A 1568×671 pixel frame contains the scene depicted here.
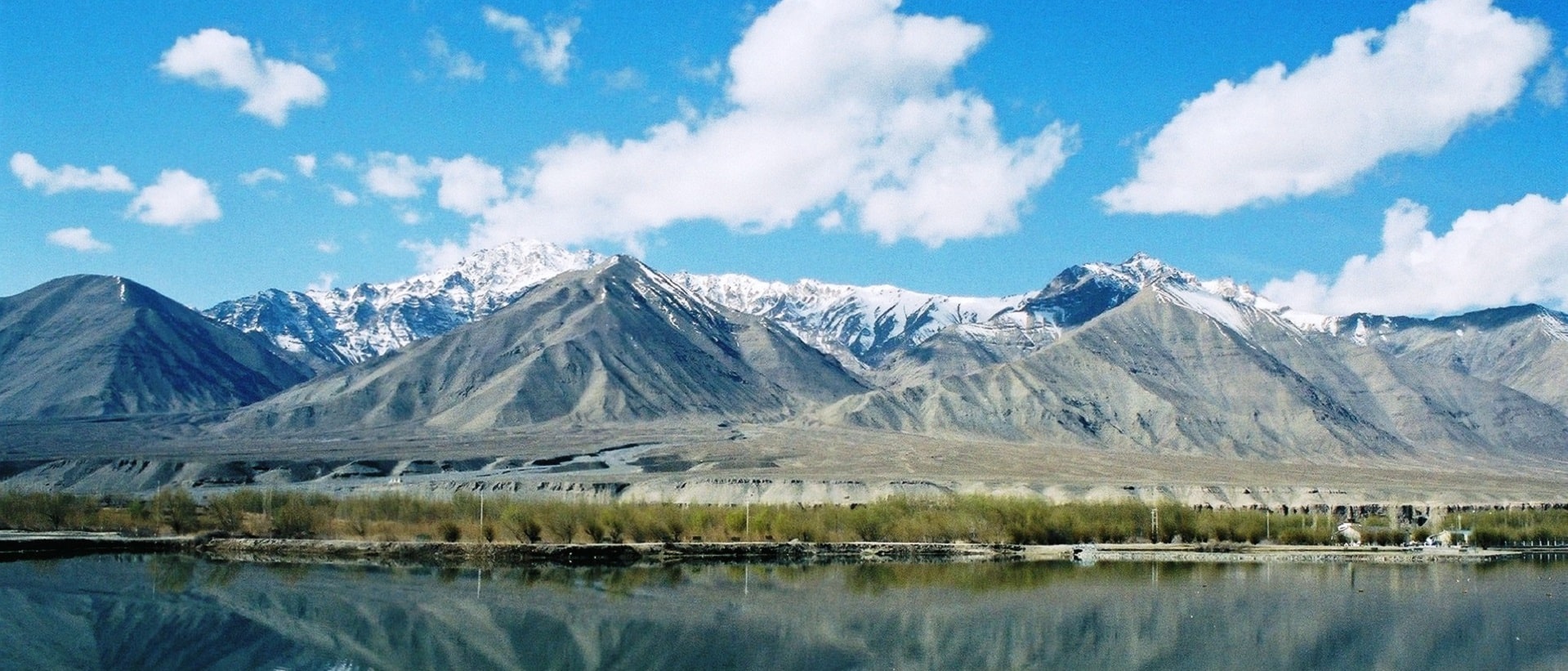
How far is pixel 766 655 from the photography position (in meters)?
39.8

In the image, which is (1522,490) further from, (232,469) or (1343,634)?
(232,469)

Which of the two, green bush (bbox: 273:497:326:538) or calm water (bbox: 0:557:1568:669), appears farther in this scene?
green bush (bbox: 273:497:326:538)

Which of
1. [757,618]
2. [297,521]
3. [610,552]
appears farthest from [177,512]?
[757,618]

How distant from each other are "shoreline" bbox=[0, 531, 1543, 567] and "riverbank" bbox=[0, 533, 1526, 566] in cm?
4

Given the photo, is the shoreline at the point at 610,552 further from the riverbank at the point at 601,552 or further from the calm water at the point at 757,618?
the calm water at the point at 757,618

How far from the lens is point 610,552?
2756 inches

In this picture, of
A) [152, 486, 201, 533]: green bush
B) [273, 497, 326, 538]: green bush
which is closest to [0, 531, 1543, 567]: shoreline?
[273, 497, 326, 538]: green bush

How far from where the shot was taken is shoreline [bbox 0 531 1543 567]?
68.6 meters

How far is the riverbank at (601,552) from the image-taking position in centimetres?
6862

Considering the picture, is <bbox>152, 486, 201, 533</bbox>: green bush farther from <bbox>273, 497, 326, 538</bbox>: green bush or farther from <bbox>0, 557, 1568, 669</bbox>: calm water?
<bbox>0, 557, 1568, 669</bbox>: calm water

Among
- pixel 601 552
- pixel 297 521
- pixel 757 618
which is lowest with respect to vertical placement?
pixel 757 618

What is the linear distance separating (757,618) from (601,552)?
24080mm

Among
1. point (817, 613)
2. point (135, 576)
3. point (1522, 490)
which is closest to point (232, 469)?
point (135, 576)

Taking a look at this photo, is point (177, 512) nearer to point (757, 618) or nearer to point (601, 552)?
point (601, 552)
